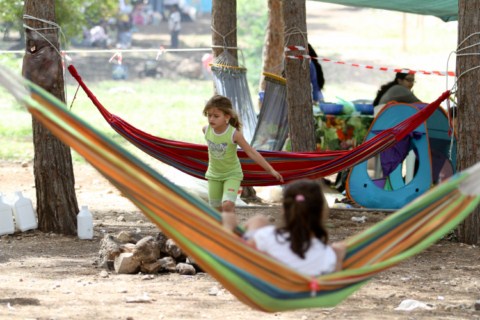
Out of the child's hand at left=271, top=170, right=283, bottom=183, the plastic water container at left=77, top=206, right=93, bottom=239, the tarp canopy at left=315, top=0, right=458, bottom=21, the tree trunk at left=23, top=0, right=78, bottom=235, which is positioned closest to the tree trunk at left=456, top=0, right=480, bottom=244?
the child's hand at left=271, top=170, right=283, bottom=183

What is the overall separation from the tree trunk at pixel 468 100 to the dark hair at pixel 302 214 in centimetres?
299

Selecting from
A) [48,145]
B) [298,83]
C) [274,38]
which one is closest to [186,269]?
[48,145]

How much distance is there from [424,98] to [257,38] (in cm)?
634

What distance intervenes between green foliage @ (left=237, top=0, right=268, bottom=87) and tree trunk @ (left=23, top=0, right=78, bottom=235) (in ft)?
48.6

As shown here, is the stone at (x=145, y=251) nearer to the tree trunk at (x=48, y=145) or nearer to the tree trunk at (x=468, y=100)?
the tree trunk at (x=48, y=145)

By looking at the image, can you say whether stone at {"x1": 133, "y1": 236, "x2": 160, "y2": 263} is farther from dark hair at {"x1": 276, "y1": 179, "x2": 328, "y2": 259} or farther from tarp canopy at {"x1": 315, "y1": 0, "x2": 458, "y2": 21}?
tarp canopy at {"x1": 315, "y1": 0, "x2": 458, "y2": 21}

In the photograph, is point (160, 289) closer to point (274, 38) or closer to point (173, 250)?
point (173, 250)

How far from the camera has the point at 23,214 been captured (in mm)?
6566

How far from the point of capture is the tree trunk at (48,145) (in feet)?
20.6

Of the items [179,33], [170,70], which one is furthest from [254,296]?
[179,33]

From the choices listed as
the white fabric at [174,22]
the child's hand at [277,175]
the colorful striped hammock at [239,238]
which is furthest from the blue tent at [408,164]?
the white fabric at [174,22]

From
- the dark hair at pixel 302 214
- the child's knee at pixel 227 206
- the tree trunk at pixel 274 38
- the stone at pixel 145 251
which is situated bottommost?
the stone at pixel 145 251

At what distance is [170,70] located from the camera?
24047mm

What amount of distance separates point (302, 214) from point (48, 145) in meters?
3.29
